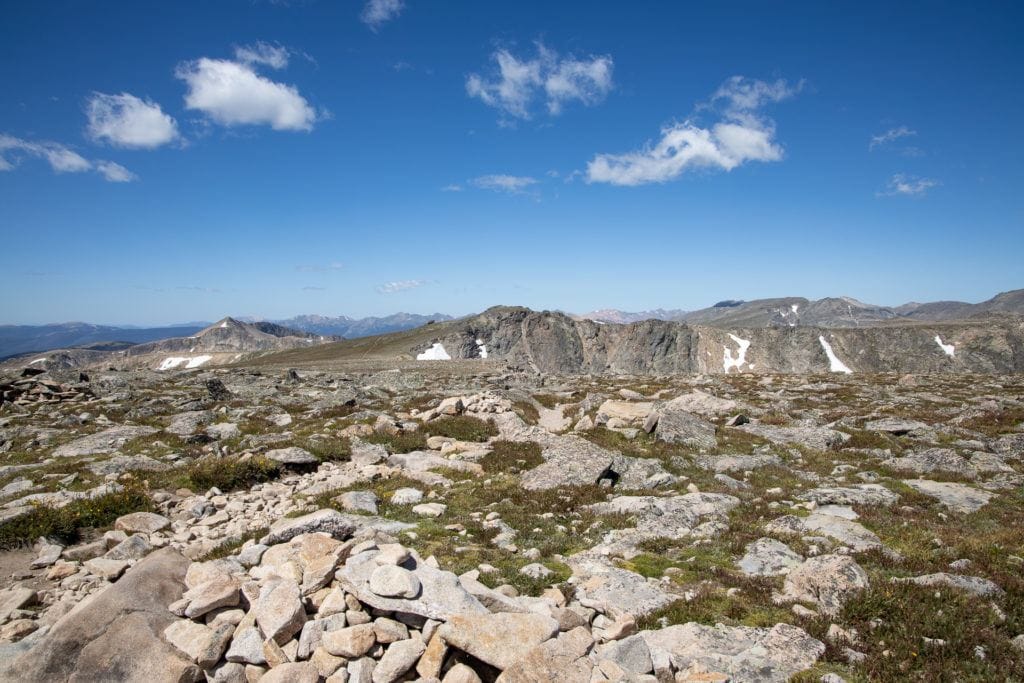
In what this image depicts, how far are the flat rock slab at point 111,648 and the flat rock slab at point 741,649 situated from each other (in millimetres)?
7336

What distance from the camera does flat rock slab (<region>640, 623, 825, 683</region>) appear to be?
297 inches

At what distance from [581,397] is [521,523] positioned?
94.3 feet

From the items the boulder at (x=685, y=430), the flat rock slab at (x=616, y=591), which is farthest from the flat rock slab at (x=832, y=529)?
the boulder at (x=685, y=430)

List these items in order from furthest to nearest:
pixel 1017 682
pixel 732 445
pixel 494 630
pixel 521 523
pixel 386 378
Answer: pixel 386 378
pixel 732 445
pixel 521 523
pixel 494 630
pixel 1017 682

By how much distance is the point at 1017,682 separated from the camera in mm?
6930

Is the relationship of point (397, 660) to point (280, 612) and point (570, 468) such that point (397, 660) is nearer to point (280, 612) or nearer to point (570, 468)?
point (280, 612)

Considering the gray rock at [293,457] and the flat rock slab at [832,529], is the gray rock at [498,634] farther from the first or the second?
the gray rock at [293,457]

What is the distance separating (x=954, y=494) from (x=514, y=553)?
1457 cm

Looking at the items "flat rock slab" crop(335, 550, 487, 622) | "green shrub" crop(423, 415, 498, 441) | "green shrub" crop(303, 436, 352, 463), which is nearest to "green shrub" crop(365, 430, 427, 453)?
"green shrub" crop(423, 415, 498, 441)

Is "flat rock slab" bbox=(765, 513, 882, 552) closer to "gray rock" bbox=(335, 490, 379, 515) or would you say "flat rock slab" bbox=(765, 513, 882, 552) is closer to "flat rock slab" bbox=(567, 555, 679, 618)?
"flat rock slab" bbox=(567, 555, 679, 618)

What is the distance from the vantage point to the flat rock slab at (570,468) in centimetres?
1755

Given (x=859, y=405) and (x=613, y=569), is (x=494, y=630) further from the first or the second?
(x=859, y=405)

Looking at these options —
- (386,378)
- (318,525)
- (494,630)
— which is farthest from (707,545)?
(386,378)

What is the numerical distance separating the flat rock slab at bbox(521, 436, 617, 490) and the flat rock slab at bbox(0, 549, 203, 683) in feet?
36.7
